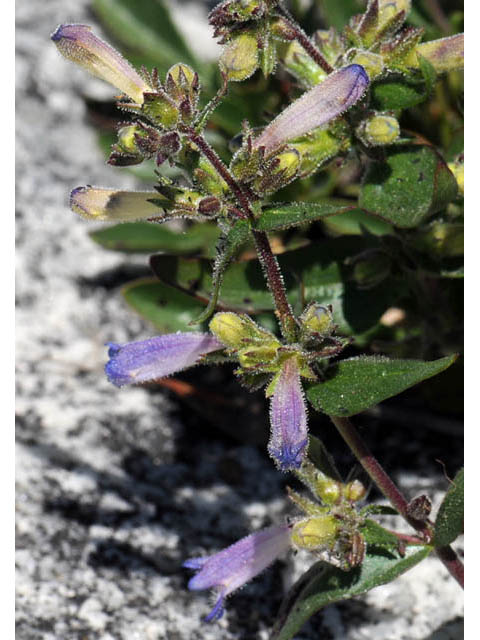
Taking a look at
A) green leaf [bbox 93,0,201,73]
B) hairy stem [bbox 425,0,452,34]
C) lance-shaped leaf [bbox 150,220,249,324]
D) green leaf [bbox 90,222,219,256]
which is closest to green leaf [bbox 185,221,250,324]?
lance-shaped leaf [bbox 150,220,249,324]

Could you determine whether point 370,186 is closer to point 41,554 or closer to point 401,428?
point 401,428

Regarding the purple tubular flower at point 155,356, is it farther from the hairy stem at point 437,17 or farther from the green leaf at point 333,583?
the hairy stem at point 437,17

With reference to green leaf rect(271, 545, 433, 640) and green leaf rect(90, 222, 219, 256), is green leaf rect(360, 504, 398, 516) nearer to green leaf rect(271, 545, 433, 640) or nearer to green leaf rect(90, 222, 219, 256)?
green leaf rect(271, 545, 433, 640)

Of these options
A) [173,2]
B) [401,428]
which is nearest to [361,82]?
[401,428]

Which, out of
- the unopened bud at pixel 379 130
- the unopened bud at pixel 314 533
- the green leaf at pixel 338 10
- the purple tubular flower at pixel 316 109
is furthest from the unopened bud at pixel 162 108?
the green leaf at pixel 338 10

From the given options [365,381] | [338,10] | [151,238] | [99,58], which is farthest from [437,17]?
[365,381]

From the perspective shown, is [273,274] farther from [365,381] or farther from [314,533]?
[314,533]
